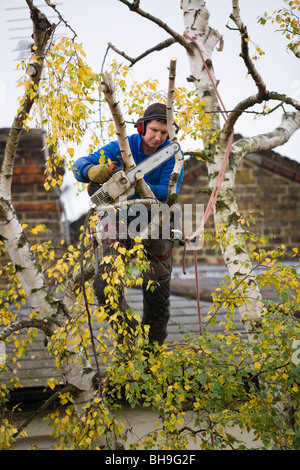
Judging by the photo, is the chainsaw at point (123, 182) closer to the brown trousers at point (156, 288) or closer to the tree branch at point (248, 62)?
the brown trousers at point (156, 288)

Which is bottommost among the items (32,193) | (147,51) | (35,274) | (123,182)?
(35,274)

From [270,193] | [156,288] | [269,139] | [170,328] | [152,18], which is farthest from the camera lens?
[270,193]

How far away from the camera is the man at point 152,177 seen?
459 centimetres

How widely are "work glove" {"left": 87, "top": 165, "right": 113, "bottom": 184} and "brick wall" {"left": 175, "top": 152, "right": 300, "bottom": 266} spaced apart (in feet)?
23.5

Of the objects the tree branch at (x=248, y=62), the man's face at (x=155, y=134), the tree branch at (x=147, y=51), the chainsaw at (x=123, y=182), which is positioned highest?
the tree branch at (x=147, y=51)

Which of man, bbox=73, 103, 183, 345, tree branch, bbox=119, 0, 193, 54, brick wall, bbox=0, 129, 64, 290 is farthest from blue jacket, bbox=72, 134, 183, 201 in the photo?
brick wall, bbox=0, 129, 64, 290

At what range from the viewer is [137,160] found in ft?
16.4

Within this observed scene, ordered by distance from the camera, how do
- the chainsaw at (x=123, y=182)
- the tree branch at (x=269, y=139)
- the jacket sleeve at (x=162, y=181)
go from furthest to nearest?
the tree branch at (x=269, y=139) → the jacket sleeve at (x=162, y=181) → the chainsaw at (x=123, y=182)

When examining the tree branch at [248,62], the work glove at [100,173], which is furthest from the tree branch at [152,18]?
the work glove at [100,173]

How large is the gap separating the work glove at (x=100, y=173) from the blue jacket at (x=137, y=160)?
13 centimetres

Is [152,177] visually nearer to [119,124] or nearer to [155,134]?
[155,134]

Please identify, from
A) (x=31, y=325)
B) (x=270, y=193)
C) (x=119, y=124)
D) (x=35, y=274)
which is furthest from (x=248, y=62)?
(x=270, y=193)

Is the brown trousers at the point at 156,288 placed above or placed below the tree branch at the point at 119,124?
below

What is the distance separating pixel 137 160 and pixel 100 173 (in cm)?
71
